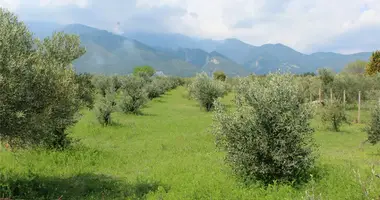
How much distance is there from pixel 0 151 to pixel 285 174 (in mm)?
17888

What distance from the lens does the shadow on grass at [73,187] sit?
14263 millimetres

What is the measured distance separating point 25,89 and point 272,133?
33.6ft

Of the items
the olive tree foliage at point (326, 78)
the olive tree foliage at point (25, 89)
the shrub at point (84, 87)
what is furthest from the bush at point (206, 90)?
the olive tree foliage at point (25, 89)

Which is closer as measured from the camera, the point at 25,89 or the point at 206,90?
the point at 25,89

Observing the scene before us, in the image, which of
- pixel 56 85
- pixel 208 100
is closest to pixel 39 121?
pixel 56 85

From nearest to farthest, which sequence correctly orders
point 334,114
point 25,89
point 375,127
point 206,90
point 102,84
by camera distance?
point 25,89, point 375,127, point 334,114, point 206,90, point 102,84

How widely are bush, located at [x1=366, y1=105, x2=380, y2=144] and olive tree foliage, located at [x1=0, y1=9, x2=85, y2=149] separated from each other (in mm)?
21561

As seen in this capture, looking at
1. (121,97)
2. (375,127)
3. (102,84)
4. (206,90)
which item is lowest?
(375,127)

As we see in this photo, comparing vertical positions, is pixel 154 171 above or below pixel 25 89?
below

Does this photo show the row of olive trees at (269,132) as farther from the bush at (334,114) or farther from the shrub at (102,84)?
the shrub at (102,84)

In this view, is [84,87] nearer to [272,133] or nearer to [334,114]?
[272,133]

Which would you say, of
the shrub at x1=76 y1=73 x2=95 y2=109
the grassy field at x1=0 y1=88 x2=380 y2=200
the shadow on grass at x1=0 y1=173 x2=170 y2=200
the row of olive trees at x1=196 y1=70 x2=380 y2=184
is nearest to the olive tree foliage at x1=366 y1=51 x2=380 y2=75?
the grassy field at x1=0 y1=88 x2=380 y2=200

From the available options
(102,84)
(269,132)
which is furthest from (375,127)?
(102,84)

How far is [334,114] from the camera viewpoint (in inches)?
1344
